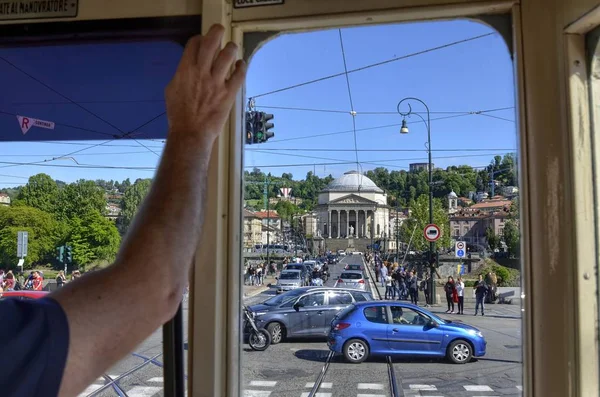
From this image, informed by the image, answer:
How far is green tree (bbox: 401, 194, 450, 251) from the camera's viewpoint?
58.1 inches

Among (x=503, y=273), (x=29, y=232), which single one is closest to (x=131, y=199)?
(x=29, y=232)

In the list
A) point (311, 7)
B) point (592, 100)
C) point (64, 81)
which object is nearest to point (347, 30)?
point (311, 7)

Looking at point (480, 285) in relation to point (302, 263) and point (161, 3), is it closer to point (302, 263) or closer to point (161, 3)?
point (302, 263)

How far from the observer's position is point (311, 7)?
1424mm

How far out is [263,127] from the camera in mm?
1581

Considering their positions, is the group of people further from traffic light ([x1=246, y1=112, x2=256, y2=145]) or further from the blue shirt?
the blue shirt

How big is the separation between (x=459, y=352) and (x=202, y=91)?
1.07 meters

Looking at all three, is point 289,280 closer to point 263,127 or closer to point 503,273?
point 263,127

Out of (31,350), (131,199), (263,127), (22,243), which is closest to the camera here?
(31,350)

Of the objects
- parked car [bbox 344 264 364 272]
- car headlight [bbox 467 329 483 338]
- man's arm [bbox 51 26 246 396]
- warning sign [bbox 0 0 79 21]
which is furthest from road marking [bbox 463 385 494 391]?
warning sign [bbox 0 0 79 21]

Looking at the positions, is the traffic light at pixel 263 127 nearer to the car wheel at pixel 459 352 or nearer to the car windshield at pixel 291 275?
the car windshield at pixel 291 275

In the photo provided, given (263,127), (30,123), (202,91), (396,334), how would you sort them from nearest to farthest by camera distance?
(202,91)
(396,334)
(263,127)
(30,123)

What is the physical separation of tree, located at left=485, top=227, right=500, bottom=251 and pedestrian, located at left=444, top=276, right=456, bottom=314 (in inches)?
6.6

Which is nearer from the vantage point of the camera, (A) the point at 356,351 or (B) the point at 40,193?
(A) the point at 356,351
